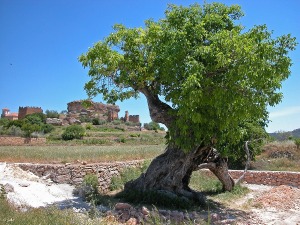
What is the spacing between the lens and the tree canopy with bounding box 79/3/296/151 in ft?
34.8

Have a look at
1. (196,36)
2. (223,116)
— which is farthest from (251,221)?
(196,36)

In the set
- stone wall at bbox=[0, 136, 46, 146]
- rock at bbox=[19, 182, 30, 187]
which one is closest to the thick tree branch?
rock at bbox=[19, 182, 30, 187]

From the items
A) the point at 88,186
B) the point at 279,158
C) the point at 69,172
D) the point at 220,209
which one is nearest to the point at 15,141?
the point at 69,172

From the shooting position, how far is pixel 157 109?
13273 mm

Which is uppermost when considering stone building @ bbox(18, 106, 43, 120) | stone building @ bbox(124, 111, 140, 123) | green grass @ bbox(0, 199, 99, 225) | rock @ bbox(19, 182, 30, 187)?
stone building @ bbox(18, 106, 43, 120)

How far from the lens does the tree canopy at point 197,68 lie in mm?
10617

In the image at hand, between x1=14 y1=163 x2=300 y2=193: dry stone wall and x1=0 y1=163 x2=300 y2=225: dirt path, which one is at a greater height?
x1=14 y1=163 x2=300 y2=193: dry stone wall

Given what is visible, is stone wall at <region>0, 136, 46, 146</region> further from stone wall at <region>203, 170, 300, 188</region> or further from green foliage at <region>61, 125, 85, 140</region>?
stone wall at <region>203, 170, 300, 188</region>

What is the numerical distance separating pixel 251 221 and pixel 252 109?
12.8 feet

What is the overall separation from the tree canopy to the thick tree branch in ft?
0.13

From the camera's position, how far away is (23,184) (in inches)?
552

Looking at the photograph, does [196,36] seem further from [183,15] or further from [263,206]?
[263,206]

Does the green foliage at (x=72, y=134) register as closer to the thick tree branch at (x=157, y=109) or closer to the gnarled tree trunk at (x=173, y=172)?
the gnarled tree trunk at (x=173, y=172)

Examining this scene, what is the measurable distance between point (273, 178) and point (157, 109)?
36.6 feet
